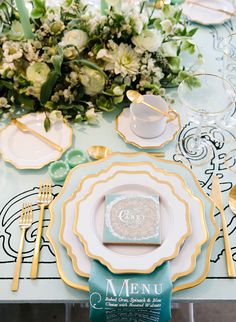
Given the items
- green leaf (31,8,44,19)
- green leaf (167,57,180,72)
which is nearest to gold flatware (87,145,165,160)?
green leaf (167,57,180,72)

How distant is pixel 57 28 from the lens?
104cm

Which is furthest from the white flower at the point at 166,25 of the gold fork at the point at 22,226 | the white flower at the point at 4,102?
the gold fork at the point at 22,226

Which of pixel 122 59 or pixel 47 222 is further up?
pixel 122 59

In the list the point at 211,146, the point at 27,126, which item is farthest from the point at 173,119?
the point at 27,126

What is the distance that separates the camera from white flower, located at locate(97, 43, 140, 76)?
3.36 feet

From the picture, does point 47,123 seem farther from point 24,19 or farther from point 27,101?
point 24,19

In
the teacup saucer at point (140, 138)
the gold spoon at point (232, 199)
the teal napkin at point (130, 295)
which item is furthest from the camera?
the teacup saucer at point (140, 138)

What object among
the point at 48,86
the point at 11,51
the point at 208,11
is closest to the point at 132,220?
the point at 48,86

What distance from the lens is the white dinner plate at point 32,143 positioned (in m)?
0.96

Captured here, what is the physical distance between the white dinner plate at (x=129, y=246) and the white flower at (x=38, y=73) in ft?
0.95

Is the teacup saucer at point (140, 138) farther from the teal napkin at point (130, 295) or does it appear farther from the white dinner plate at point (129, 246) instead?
the teal napkin at point (130, 295)

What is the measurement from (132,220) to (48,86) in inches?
15.9

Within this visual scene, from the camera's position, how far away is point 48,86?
3.32 ft

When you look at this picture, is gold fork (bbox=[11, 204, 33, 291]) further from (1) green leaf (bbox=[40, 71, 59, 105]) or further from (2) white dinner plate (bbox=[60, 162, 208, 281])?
(1) green leaf (bbox=[40, 71, 59, 105])
